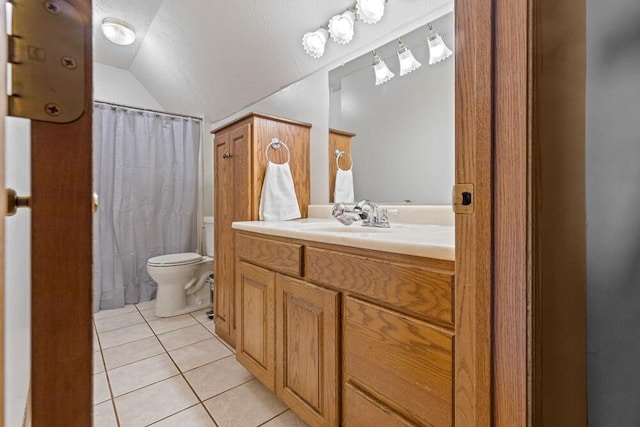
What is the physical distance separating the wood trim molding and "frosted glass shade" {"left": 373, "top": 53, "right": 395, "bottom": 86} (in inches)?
38.3

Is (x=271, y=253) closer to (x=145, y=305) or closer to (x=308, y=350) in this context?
(x=308, y=350)

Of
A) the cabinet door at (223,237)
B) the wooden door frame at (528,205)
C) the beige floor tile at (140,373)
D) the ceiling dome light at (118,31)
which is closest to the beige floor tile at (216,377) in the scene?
the beige floor tile at (140,373)

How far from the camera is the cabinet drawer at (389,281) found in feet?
2.18

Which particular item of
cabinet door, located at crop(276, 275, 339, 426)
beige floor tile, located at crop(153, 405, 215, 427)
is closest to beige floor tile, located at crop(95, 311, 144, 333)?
beige floor tile, located at crop(153, 405, 215, 427)

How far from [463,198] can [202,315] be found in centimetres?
240

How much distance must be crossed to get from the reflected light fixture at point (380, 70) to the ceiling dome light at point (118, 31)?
209cm

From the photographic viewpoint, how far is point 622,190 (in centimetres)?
70

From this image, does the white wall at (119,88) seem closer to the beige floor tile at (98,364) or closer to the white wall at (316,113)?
the white wall at (316,113)

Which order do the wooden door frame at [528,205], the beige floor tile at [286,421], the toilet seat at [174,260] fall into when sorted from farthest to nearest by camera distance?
the toilet seat at [174,260]
the beige floor tile at [286,421]
the wooden door frame at [528,205]

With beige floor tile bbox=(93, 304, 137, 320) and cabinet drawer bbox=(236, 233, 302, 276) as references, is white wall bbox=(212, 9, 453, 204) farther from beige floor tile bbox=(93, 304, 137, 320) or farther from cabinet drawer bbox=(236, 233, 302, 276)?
beige floor tile bbox=(93, 304, 137, 320)

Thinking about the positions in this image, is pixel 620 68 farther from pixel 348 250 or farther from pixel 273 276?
pixel 273 276

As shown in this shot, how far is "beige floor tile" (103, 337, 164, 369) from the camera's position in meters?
1.70

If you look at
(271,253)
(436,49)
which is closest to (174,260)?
(271,253)

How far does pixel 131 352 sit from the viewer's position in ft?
5.92
